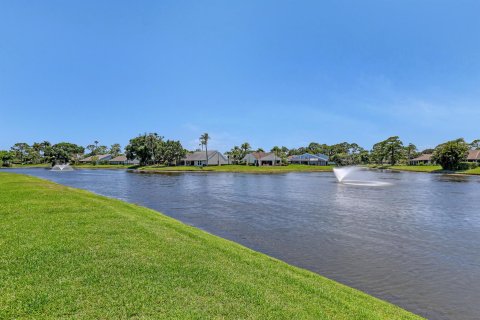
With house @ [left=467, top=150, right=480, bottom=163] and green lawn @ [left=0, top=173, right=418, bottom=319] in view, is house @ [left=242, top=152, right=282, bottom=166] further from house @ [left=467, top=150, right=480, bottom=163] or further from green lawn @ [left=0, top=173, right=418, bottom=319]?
green lawn @ [left=0, top=173, right=418, bottom=319]

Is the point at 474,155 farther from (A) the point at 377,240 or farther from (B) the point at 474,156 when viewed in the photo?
(A) the point at 377,240

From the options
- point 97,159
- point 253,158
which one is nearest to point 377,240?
point 253,158

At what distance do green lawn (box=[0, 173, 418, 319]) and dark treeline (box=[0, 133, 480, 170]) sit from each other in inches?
4237

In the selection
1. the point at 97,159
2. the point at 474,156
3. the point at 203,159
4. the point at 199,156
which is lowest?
the point at 474,156

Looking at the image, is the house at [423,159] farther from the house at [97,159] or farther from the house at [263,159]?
the house at [97,159]

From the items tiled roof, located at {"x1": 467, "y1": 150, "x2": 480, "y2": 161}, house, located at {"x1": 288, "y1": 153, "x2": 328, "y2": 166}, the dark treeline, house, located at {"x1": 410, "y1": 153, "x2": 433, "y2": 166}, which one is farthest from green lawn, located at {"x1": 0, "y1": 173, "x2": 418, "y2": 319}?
house, located at {"x1": 410, "y1": 153, "x2": 433, "y2": 166}

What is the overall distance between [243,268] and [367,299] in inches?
135

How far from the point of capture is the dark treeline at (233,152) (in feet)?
334

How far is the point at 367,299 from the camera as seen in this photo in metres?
8.43

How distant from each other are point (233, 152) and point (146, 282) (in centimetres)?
14061

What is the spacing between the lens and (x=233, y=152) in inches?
5817

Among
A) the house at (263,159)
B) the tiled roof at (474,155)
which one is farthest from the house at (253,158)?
the tiled roof at (474,155)

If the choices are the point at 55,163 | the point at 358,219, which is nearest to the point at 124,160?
the point at 55,163

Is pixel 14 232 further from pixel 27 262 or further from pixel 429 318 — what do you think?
pixel 429 318
